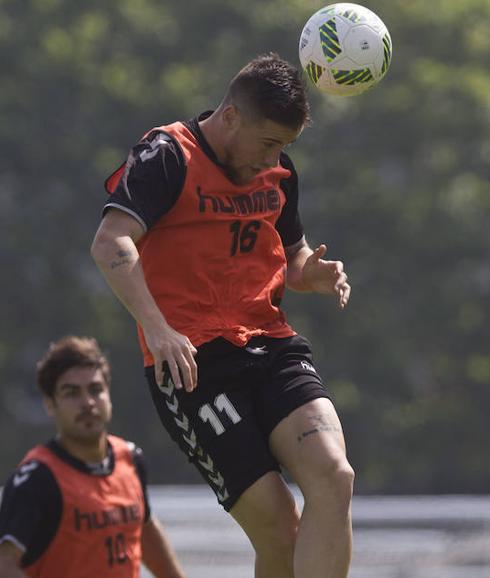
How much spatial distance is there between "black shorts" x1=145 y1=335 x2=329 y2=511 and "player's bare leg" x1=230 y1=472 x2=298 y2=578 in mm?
44

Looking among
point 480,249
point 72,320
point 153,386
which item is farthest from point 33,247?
point 153,386

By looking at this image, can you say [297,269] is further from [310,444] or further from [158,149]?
[310,444]

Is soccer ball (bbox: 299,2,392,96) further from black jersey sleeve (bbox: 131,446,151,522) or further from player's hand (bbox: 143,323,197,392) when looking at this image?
black jersey sleeve (bbox: 131,446,151,522)

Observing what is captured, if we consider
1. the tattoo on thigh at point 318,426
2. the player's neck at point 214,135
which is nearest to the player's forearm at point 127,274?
the player's neck at point 214,135

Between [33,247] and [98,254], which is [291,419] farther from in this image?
[33,247]

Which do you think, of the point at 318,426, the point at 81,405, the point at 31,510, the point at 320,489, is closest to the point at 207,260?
the point at 318,426

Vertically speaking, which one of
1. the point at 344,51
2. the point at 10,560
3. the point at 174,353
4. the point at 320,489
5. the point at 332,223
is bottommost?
the point at 10,560

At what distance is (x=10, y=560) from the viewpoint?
7.57 m

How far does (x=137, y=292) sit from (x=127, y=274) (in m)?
0.08

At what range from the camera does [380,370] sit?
3048 cm

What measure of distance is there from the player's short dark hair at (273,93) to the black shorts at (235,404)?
84 centimetres

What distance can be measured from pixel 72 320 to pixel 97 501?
23047 millimetres

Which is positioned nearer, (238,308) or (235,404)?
(235,404)

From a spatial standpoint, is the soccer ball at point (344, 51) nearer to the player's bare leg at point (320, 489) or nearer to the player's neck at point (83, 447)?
the player's bare leg at point (320, 489)
